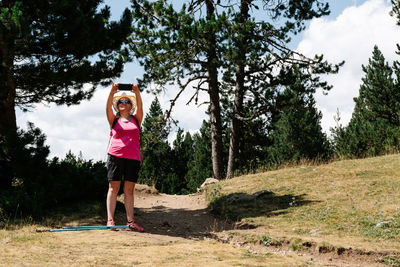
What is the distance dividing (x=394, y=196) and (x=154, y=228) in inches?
232

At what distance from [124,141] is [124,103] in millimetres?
748

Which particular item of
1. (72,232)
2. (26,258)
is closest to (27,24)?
(72,232)

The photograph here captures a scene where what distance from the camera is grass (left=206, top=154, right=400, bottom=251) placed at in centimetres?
683

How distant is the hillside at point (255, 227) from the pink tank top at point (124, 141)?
4.59 feet

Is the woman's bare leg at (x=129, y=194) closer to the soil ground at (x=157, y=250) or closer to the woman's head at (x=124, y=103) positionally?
the soil ground at (x=157, y=250)

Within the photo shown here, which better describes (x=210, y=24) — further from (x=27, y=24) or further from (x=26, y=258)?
(x=26, y=258)

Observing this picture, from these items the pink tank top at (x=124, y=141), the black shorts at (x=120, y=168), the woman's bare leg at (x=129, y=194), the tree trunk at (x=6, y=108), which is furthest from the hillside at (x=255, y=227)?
the tree trunk at (x=6, y=108)

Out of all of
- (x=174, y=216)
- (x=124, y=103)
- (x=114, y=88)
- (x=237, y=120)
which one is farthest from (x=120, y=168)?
(x=237, y=120)

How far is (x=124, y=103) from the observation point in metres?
6.66

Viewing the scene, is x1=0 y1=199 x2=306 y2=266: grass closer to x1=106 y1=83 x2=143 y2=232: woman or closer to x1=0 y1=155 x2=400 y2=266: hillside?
x1=0 y1=155 x2=400 y2=266: hillside

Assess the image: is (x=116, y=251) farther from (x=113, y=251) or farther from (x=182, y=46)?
(x=182, y=46)

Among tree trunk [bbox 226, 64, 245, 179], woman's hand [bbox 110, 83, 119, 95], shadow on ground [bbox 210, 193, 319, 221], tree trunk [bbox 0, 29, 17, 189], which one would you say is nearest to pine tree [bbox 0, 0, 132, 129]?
tree trunk [bbox 0, 29, 17, 189]

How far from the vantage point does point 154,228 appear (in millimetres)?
7887

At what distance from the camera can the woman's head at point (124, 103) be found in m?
6.66
